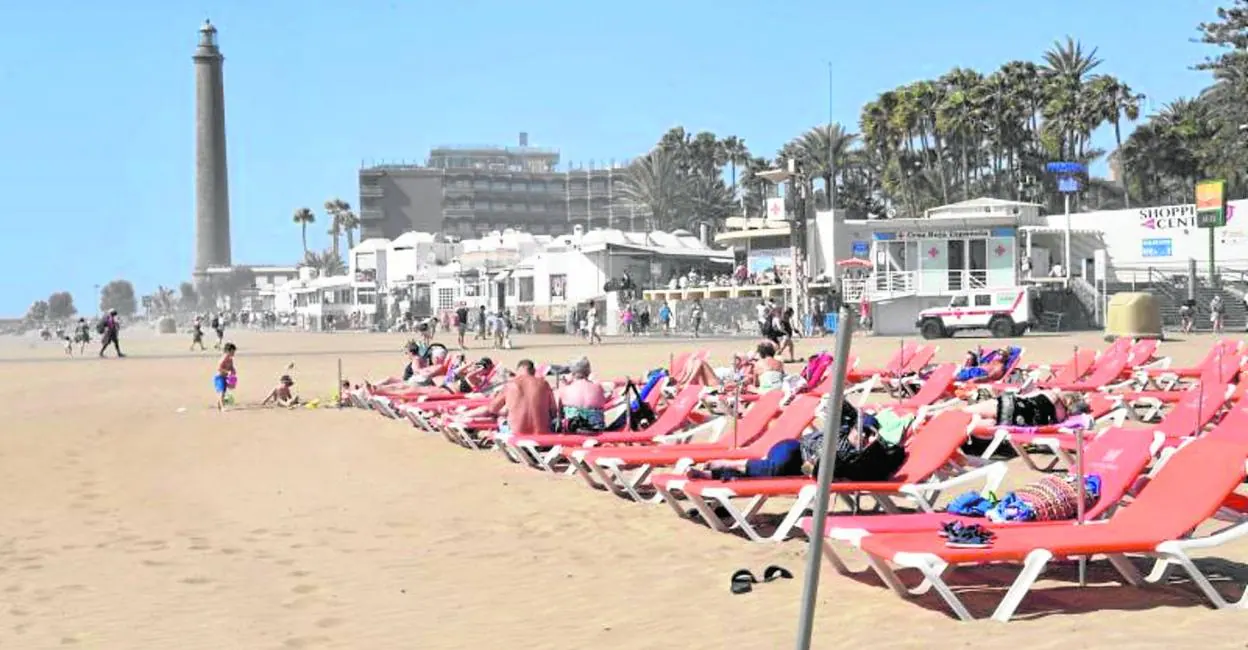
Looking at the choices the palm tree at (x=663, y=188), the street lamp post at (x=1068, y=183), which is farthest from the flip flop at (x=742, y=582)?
the palm tree at (x=663, y=188)

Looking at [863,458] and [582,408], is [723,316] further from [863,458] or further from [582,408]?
[863,458]

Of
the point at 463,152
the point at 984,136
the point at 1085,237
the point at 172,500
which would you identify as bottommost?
the point at 172,500

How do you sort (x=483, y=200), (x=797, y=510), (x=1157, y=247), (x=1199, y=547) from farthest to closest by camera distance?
(x=483, y=200), (x=1157, y=247), (x=797, y=510), (x=1199, y=547)

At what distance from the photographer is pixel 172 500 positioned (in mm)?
10039

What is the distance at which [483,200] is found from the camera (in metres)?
144

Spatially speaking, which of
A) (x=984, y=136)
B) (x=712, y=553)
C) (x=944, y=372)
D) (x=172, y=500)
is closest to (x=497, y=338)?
(x=944, y=372)

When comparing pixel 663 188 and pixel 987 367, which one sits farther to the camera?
pixel 663 188

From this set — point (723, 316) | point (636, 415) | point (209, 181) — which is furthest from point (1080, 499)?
point (209, 181)

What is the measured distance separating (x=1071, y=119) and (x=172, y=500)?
5959 centimetres

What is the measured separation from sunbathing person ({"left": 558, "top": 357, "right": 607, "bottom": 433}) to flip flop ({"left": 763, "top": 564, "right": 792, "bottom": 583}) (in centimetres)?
525

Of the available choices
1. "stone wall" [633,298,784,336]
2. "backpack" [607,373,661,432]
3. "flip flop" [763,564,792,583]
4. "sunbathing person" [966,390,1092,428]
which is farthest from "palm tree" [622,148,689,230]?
"flip flop" [763,564,792,583]

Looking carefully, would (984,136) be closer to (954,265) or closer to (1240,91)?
(1240,91)

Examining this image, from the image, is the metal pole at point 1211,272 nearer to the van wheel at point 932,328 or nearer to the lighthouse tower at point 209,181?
the van wheel at point 932,328

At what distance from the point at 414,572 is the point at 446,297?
67.1 meters
